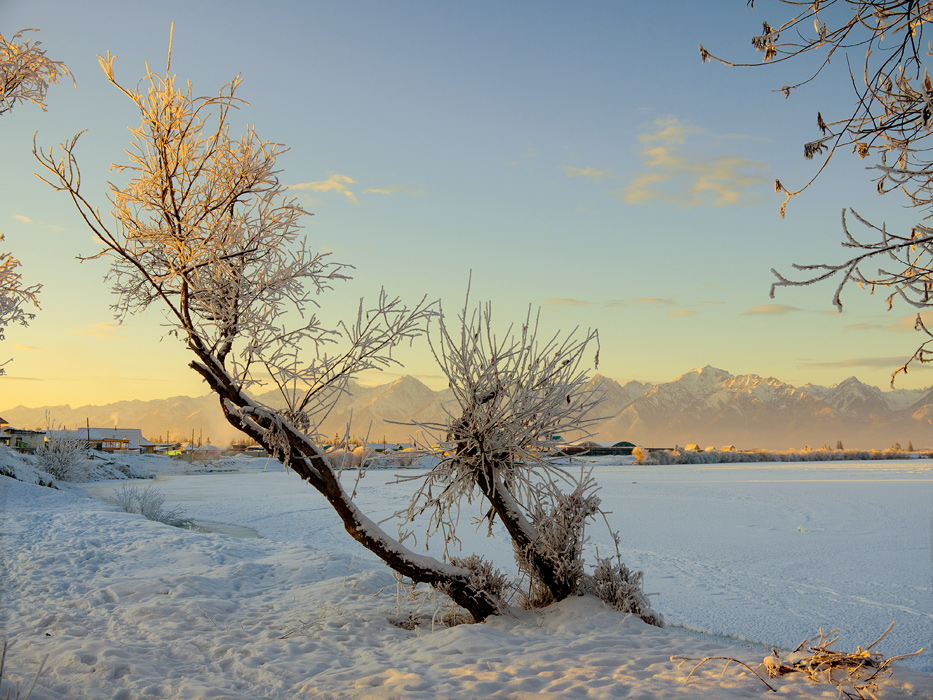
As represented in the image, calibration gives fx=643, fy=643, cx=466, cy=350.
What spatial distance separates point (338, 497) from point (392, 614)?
1193mm

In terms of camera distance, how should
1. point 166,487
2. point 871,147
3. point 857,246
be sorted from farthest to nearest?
point 166,487, point 871,147, point 857,246

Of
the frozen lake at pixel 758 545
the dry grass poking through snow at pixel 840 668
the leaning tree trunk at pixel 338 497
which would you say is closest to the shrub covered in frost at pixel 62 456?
the frozen lake at pixel 758 545

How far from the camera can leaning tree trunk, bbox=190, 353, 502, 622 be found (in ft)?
17.2

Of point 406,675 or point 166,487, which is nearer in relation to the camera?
point 406,675

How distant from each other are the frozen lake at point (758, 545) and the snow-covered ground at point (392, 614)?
0.04 m

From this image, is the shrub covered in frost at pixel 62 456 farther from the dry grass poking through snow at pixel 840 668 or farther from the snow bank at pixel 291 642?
the dry grass poking through snow at pixel 840 668

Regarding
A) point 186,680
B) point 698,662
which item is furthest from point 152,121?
point 698,662

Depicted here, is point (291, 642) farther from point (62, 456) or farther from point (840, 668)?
point (62, 456)

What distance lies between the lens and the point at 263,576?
23.3 feet

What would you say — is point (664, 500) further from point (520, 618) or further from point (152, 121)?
point (152, 121)

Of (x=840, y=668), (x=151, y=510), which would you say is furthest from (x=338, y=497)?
(x=151, y=510)

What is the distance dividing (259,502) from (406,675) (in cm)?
1281

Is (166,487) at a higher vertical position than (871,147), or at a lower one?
lower

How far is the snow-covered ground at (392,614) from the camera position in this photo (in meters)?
3.73
